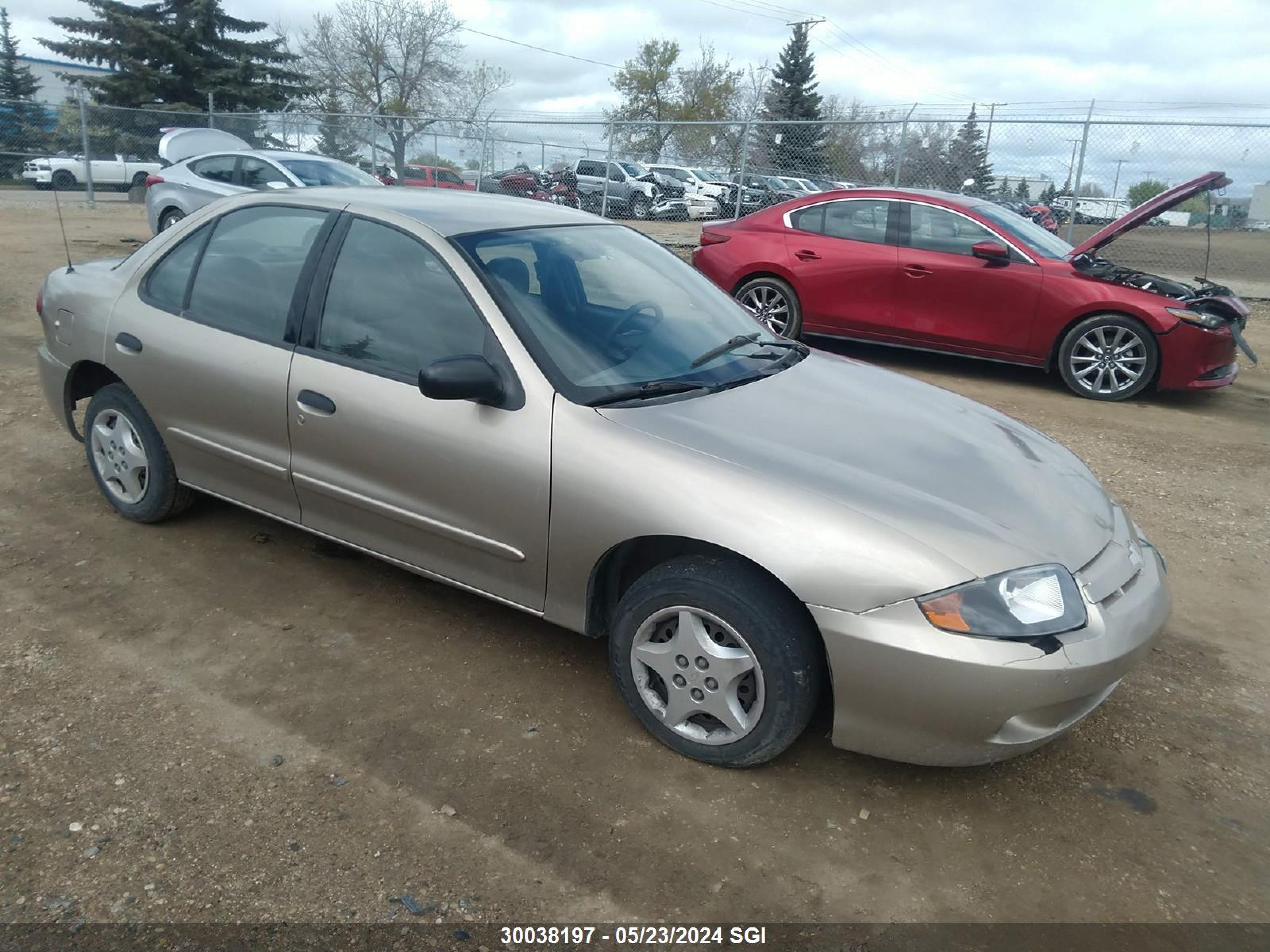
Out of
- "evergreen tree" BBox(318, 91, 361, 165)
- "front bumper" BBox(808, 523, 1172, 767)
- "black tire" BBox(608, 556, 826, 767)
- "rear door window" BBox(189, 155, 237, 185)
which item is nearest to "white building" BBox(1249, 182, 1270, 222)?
"front bumper" BBox(808, 523, 1172, 767)

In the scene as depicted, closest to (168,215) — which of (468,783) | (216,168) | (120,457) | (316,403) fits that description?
(216,168)

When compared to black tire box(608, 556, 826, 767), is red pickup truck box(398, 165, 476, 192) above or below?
above

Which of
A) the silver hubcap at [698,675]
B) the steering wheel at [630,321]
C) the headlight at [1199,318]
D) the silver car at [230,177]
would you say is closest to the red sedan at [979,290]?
the headlight at [1199,318]

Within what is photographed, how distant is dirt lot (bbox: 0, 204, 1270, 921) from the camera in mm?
2406

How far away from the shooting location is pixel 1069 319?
777cm

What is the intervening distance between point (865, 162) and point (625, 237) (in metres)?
12.5

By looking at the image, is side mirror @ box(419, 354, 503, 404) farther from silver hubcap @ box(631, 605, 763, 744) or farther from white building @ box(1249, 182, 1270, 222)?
white building @ box(1249, 182, 1270, 222)

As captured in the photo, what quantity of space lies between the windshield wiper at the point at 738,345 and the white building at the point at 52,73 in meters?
49.0

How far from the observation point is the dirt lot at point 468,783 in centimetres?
241

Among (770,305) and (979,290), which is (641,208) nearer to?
(770,305)

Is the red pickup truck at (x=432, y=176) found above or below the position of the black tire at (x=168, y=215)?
above

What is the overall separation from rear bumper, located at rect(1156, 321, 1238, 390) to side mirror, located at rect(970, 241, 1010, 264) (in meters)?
1.35

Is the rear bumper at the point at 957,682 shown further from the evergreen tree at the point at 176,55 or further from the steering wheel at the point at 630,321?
the evergreen tree at the point at 176,55

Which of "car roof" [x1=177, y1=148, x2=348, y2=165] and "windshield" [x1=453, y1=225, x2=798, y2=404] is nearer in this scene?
"windshield" [x1=453, y1=225, x2=798, y2=404]
